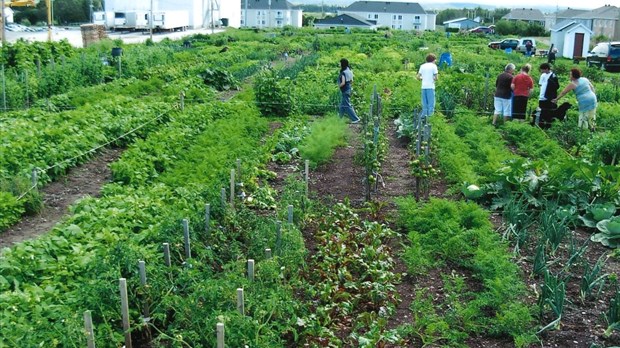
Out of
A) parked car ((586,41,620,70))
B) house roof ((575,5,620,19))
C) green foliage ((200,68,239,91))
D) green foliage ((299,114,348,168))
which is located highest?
house roof ((575,5,620,19))

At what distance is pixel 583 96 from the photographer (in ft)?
42.4

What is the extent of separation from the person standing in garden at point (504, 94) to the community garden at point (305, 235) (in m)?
0.49

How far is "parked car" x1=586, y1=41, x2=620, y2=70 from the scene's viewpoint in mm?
31078

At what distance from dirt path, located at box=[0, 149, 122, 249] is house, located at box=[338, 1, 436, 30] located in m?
100

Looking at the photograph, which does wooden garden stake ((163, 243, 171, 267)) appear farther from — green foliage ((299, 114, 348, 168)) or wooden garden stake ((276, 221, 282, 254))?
green foliage ((299, 114, 348, 168))

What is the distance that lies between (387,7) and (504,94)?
3940 inches

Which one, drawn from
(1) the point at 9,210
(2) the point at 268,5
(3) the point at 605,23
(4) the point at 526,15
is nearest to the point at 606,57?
(1) the point at 9,210

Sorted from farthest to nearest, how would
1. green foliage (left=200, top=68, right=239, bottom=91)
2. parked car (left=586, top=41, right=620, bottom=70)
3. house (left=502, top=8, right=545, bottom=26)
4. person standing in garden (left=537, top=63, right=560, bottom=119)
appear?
1. house (left=502, top=8, right=545, bottom=26)
2. parked car (left=586, top=41, right=620, bottom=70)
3. green foliage (left=200, top=68, right=239, bottom=91)
4. person standing in garden (left=537, top=63, right=560, bottom=119)

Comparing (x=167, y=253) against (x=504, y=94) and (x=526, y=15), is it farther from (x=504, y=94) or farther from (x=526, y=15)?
(x=526, y=15)

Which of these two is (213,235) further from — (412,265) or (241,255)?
(412,265)

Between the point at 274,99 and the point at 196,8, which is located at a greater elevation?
the point at 196,8

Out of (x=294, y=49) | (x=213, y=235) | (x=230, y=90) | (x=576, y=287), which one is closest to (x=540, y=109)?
(x=576, y=287)

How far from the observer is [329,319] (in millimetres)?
5797

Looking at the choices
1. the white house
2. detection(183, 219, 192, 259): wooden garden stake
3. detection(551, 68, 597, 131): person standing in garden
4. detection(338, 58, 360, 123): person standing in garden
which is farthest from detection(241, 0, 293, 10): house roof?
detection(183, 219, 192, 259): wooden garden stake
